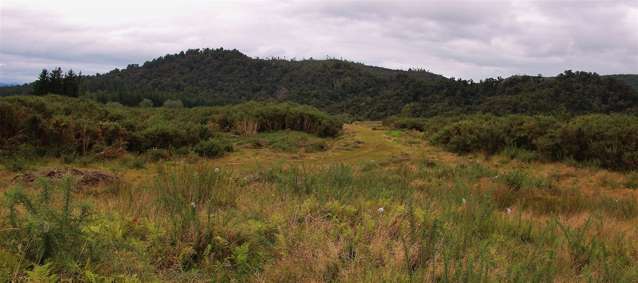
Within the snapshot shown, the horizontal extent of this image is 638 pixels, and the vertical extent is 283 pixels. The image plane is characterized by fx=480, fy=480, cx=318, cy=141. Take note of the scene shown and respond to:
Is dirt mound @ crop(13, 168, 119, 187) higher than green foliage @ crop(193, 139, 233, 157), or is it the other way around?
dirt mound @ crop(13, 168, 119, 187)

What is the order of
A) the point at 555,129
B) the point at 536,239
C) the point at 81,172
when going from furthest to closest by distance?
the point at 555,129 < the point at 81,172 < the point at 536,239

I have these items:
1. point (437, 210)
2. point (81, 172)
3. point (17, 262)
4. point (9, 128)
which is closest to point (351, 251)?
point (437, 210)

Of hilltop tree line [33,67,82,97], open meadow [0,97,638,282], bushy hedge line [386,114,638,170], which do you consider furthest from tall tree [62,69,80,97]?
open meadow [0,97,638,282]

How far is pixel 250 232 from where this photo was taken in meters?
3.54

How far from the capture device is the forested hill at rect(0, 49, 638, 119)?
34.7m

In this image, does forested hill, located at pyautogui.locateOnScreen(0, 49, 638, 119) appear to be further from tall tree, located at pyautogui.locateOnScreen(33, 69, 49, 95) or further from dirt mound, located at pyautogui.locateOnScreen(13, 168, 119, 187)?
dirt mound, located at pyautogui.locateOnScreen(13, 168, 119, 187)

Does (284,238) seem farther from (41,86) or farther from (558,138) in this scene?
(41,86)

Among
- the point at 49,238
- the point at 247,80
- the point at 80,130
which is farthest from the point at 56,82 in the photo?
the point at 247,80

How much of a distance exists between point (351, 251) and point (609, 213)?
200 inches

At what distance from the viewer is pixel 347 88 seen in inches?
2781

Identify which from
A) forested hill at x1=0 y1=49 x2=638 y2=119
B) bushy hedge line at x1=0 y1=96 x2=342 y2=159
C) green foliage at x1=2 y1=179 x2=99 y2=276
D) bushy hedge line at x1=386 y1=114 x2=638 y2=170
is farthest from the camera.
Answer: forested hill at x1=0 y1=49 x2=638 y2=119

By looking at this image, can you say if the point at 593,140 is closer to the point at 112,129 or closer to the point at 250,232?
the point at 250,232

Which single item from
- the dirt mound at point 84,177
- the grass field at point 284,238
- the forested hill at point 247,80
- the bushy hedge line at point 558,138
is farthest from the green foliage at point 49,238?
the forested hill at point 247,80

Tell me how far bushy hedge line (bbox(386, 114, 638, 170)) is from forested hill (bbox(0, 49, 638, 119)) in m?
13.3
